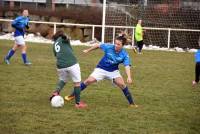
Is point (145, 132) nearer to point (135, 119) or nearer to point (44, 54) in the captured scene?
point (135, 119)

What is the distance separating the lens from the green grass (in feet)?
27.5

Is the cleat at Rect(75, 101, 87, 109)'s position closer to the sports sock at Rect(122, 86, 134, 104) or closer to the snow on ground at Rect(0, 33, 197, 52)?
the sports sock at Rect(122, 86, 134, 104)

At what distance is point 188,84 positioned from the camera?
569 inches

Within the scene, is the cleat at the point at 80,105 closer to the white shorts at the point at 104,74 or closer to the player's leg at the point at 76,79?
the player's leg at the point at 76,79

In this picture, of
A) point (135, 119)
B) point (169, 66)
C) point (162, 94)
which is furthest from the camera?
point (169, 66)

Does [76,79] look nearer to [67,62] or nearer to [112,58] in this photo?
[67,62]

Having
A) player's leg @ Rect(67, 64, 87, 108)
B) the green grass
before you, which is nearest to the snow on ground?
Result: the green grass

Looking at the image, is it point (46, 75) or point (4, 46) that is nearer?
point (46, 75)

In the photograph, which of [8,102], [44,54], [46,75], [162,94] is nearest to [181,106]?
[162,94]

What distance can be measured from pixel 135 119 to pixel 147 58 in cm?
1336

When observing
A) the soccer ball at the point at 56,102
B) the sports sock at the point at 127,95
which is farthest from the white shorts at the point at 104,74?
the soccer ball at the point at 56,102

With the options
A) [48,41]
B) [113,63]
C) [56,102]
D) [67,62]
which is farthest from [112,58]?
[48,41]

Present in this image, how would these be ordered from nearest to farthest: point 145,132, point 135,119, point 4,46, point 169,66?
point 145,132
point 135,119
point 169,66
point 4,46

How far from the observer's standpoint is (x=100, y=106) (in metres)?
10.3
